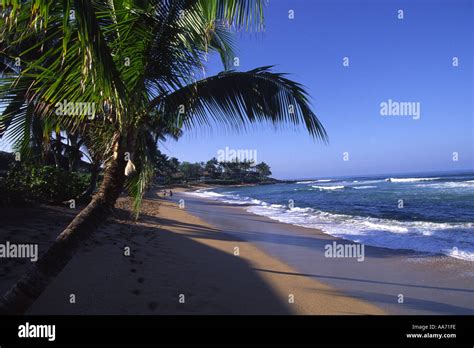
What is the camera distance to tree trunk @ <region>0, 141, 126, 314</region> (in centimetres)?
243

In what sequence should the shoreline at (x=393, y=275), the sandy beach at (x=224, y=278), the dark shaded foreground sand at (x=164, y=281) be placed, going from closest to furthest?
the dark shaded foreground sand at (x=164, y=281), the sandy beach at (x=224, y=278), the shoreline at (x=393, y=275)

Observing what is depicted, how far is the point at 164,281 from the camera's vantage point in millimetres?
6129

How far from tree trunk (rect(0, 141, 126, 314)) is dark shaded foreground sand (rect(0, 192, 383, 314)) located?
2.10 m

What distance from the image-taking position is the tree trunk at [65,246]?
2.43 metres

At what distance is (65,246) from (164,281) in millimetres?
3741

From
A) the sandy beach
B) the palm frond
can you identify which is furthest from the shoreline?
the palm frond

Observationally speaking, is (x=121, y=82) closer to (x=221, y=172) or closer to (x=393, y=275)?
(x=393, y=275)

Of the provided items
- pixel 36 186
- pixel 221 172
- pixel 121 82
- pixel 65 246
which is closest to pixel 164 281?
pixel 65 246

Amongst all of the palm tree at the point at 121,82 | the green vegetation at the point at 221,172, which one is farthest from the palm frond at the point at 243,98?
the green vegetation at the point at 221,172

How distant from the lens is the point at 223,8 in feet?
9.75

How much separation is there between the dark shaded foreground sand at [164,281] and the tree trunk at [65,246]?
2.10 metres

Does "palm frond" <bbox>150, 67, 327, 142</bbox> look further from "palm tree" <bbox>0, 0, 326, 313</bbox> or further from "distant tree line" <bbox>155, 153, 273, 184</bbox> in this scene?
"distant tree line" <bbox>155, 153, 273, 184</bbox>

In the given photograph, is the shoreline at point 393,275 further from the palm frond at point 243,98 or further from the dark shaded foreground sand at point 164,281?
the palm frond at point 243,98
